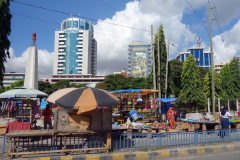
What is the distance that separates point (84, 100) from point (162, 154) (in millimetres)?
3279

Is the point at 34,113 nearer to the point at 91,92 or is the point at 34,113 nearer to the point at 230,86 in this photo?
the point at 91,92

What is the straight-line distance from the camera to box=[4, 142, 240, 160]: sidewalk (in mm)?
5492

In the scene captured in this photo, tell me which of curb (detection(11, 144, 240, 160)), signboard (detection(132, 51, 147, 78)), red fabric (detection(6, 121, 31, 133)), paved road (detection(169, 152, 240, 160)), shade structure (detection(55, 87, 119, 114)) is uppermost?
signboard (detection(132, 51, 147, 78))

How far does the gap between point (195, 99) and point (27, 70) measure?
1858 centimetres

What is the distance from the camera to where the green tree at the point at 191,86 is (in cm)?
2123

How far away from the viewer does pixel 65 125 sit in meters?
5.66

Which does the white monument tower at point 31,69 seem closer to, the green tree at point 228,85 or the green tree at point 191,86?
the green tree at point 191,86

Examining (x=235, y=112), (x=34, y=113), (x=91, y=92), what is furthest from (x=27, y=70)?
(x=235, y=112)

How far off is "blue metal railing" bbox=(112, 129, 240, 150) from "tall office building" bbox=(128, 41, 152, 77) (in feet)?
322

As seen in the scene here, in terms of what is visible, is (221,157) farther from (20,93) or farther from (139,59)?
(139,59)

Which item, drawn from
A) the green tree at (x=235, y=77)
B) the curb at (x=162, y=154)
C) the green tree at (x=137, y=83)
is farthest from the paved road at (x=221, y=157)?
the green tree at (x=137, y=83)

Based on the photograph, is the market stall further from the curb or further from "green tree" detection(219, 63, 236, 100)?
"green tree" detection(219, 63, 236, 100)

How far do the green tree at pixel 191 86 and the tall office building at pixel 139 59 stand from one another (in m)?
83.3

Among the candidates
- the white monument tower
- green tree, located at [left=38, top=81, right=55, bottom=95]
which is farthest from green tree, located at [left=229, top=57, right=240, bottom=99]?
green tree, located at [left=38, top=81, right=55, bottom=95]
